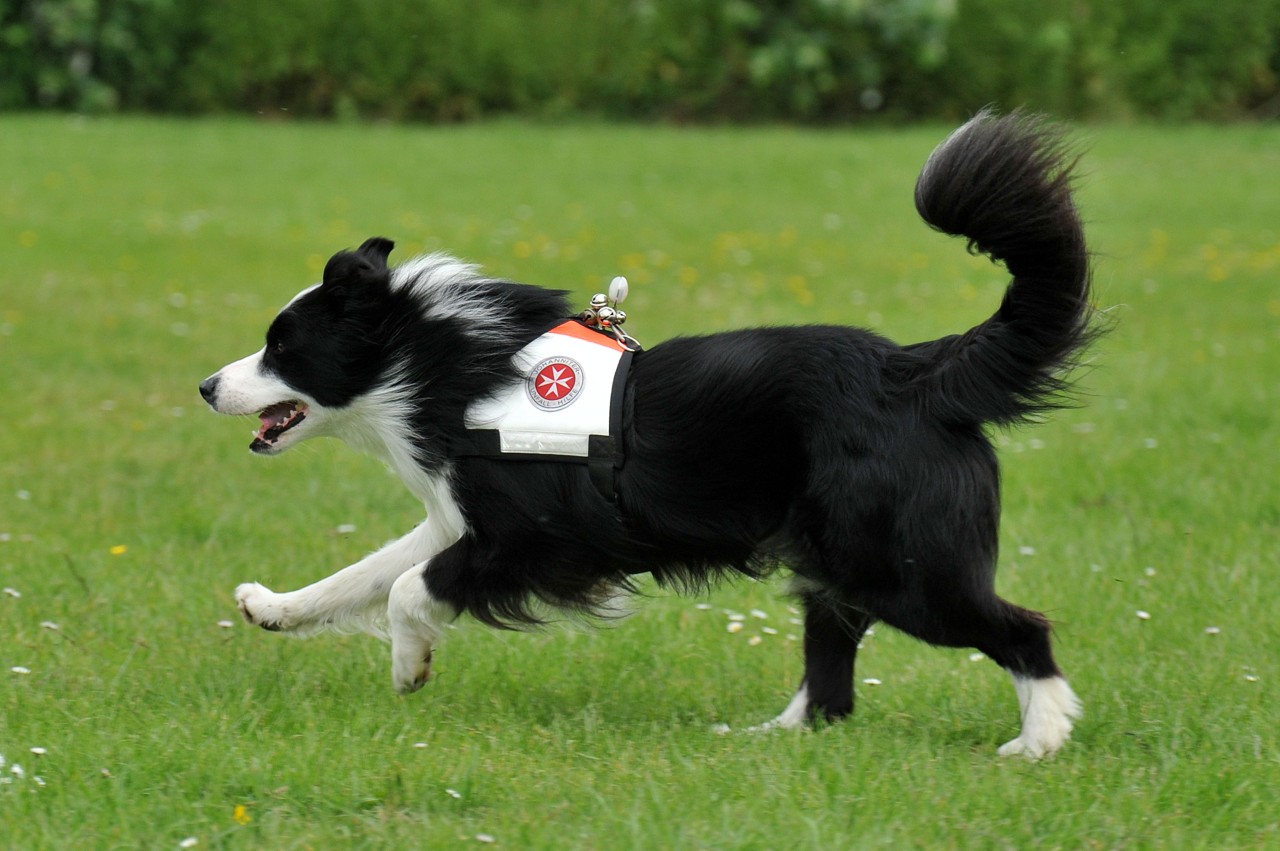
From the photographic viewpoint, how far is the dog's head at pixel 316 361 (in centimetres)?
408

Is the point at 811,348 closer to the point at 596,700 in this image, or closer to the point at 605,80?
the point at 596,700

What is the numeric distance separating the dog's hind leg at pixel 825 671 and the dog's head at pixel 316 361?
1424 millimetres

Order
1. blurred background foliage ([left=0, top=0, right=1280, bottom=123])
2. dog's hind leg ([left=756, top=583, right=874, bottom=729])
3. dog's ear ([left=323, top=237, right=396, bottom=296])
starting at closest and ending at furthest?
dog's ear ([left=323, top=237, right=396, bottom=296])
dog's hind leg ([left=756, top=583, right=874, bottom=729])
blurred background foliage ([left=0, top=0, right=1280, bottom=123])

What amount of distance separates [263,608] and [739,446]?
1.50 meters

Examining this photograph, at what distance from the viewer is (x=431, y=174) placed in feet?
47.9

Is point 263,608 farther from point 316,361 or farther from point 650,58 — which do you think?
point 650,58

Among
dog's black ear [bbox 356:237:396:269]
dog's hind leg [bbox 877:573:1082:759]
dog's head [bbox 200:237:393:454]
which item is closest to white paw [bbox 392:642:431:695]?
dog's head [bbox 200:237:393:454]

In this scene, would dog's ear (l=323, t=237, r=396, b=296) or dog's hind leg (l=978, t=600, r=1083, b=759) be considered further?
dog's ear (l=323, t=237, r=396, b=296)

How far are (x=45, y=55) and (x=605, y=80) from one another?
22.6ft

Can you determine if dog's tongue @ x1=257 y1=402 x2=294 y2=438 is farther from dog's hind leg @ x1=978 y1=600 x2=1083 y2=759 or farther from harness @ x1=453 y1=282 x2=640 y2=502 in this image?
dog's hind leg @ x1=978 y1=600 x2=1083 y2=759

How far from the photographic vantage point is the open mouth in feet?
13.9

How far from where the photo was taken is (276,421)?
4262 millimetres

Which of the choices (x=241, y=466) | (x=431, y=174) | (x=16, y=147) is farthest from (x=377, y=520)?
(x=16, y=147)

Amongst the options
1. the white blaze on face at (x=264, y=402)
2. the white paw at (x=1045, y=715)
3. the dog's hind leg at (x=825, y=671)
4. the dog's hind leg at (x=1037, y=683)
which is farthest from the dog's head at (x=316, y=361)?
the white paw at (x=1045, y=715)
